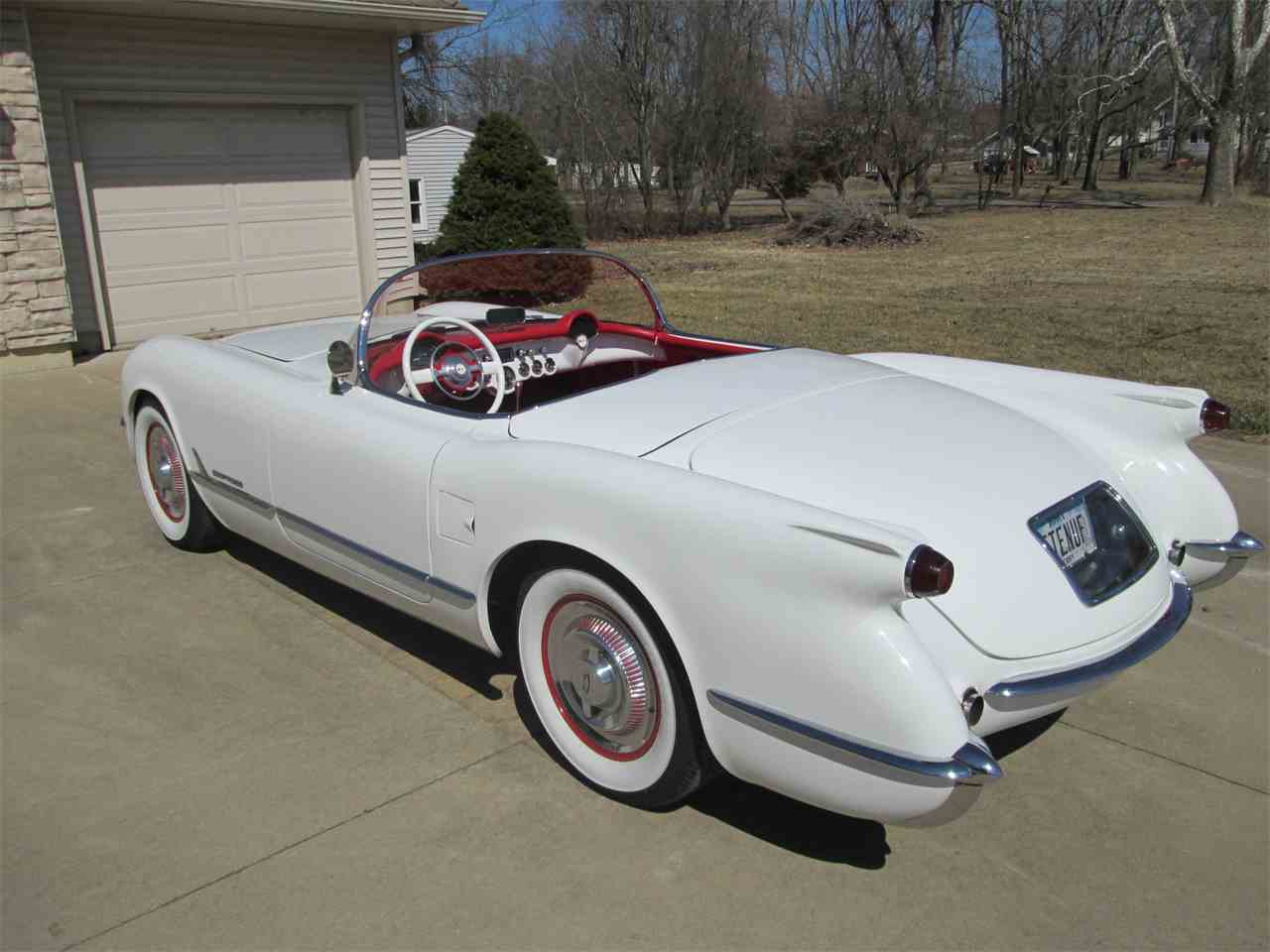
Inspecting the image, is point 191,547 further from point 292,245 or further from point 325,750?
point 292,245

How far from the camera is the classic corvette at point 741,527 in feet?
7.16

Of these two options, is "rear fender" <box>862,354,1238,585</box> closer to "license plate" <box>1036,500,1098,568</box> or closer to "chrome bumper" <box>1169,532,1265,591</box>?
"chrome bumper" <box>1169,532,1265,591</box>

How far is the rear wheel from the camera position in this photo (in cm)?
429

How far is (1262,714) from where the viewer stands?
3215 millimetres

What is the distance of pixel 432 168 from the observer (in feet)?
76.8

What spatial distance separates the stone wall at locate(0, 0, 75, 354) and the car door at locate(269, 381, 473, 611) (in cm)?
604

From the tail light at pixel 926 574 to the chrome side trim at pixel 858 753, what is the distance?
0.32m

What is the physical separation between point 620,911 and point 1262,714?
2.14 meters

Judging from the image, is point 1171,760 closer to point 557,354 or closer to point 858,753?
point 858,753

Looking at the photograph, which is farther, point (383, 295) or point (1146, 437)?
point (383, 295)

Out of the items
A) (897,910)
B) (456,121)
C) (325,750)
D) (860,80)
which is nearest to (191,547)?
(325,750)

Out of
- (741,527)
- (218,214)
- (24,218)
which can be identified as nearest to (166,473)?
(741,527)

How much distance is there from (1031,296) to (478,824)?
11.0 metres

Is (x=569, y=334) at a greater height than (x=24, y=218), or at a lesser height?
lesser
